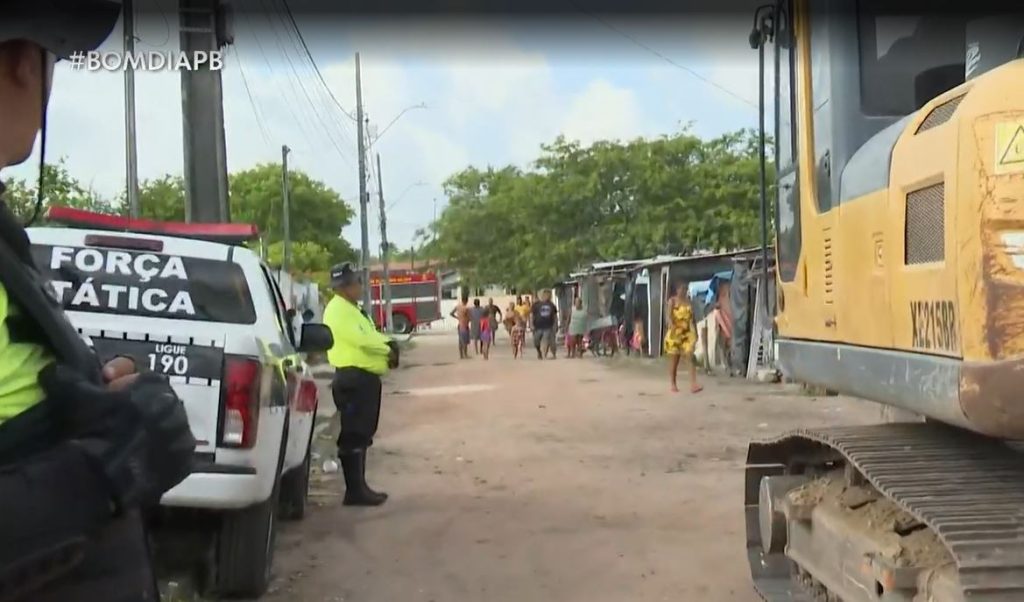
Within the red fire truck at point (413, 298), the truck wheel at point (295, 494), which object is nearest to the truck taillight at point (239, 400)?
the truck wheel at point (295, 494)

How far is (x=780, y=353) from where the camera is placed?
536 centimetres

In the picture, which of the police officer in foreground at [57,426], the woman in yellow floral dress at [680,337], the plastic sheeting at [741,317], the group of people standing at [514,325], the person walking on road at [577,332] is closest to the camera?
the police officer in foreground at [57,426]

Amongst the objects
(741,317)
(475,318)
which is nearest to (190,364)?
(741,317)

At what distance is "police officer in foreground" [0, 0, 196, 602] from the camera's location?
5.20 feet

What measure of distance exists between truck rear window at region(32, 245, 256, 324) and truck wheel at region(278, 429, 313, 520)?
2203 millimetres

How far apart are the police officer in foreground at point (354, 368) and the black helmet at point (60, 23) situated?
6.47 metres

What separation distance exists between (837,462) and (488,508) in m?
3.79

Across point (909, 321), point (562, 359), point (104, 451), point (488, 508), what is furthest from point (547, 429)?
point (562, 359)

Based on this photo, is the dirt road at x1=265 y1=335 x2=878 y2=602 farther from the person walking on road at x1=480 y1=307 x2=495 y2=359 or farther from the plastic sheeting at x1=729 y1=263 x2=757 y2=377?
the person walking on road at x1=480 y1=307 x2=495 y2=359

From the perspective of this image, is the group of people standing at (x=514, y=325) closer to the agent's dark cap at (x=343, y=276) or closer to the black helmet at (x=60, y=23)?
the agent's dark cap at (x=343, y=276)

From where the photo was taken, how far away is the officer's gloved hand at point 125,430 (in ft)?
5.41

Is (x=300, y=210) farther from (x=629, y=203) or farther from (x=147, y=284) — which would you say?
(x=147, y=284)

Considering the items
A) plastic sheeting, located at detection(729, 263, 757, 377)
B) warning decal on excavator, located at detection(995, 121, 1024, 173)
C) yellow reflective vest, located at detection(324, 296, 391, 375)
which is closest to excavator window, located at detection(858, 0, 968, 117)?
warning decal on excavator, located at detection(995, 121, 1024, 173)

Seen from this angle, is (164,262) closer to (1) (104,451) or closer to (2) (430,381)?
(1) (104,451)
